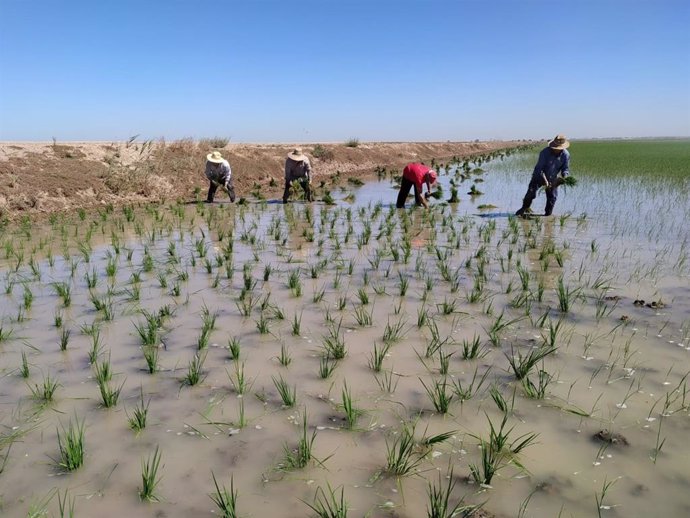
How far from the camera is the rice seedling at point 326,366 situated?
109 inches

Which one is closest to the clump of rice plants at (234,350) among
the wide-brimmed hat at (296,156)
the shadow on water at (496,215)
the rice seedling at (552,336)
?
the rice seedling at (552,336)

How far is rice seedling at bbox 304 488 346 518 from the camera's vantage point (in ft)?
5.45

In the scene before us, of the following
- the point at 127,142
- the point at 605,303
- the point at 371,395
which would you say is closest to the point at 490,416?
the point at 371,395

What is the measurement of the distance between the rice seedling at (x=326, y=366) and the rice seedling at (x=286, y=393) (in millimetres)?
198

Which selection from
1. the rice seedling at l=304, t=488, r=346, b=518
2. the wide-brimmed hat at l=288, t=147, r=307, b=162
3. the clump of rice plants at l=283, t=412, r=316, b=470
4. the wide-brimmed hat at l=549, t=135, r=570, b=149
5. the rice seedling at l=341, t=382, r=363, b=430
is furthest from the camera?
the wide-brimmed hat at l=288, t=147, r=307, b=162

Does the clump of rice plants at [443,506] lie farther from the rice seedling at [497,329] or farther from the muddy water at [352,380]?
the rice seedling at [497,329]

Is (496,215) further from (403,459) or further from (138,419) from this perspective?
(138,419)

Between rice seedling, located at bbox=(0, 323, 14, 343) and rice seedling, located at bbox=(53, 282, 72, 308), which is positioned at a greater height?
rice seedling, located at bbox=(53, 282, 72, 308)

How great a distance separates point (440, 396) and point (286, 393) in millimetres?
806

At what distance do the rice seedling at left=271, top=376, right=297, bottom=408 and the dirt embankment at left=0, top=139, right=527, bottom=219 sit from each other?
819 cm

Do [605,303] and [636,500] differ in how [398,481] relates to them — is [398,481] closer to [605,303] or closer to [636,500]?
[636,500]

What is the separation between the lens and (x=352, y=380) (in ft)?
9.08

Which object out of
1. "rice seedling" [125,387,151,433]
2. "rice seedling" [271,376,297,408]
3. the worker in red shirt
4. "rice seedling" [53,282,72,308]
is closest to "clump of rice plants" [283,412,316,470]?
"rice seedling" [271,376,297,408]

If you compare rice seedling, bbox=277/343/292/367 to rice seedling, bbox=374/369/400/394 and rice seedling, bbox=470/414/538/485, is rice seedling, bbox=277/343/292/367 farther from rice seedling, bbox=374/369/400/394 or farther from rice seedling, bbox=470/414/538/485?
rice seedling, bbox=470/414/538/485
